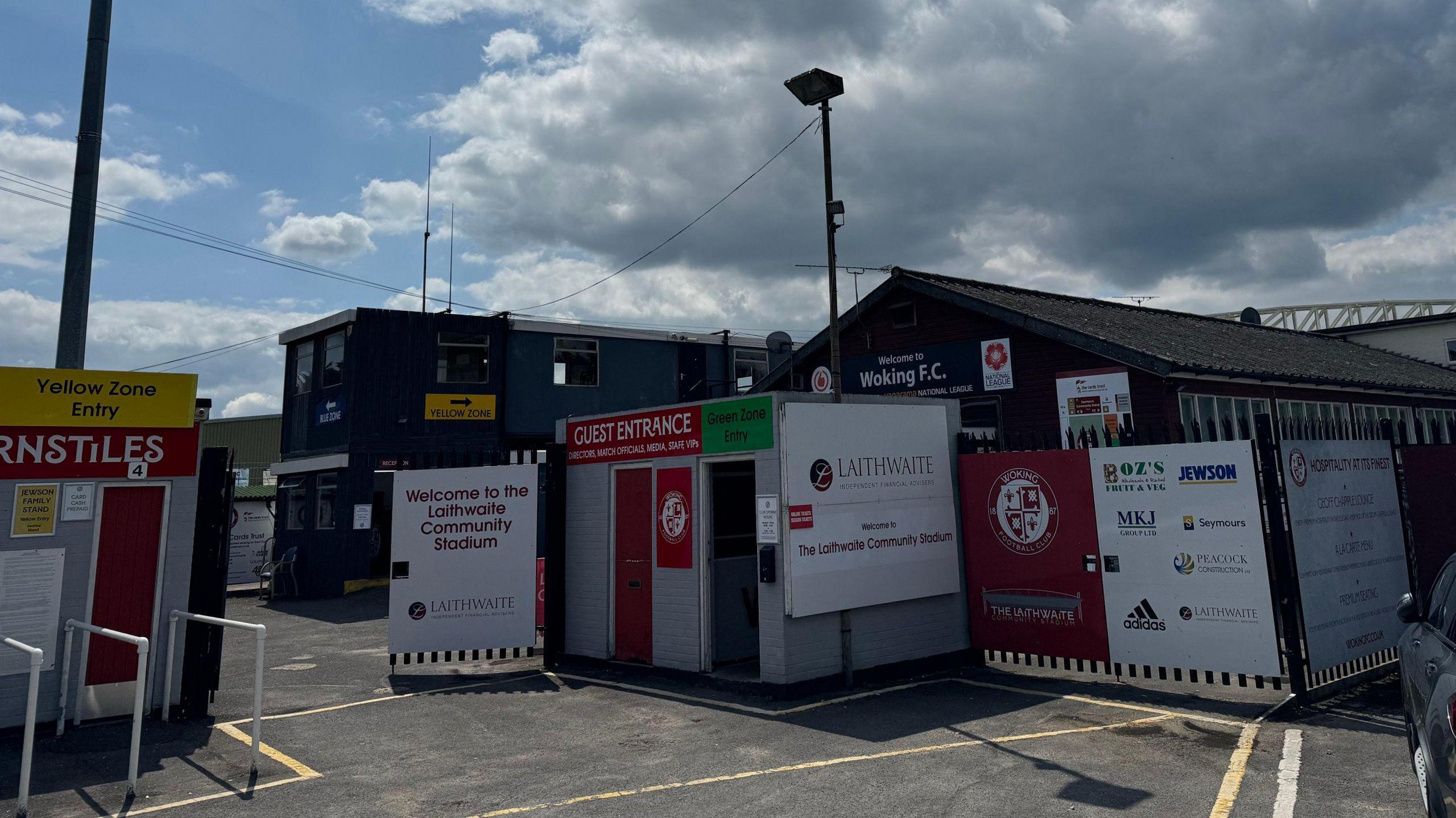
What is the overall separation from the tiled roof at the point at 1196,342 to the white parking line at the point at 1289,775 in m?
8.44

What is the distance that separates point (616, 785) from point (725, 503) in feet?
16.6

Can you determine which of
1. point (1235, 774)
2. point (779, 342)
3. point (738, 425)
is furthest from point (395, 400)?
point (1235, 774)

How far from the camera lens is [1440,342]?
30.1m

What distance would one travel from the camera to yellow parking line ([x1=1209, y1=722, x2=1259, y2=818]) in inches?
231

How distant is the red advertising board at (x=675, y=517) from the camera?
1072 cm

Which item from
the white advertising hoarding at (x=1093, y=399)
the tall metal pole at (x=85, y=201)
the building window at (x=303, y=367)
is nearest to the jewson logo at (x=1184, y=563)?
the white advertising hoarding at (x=1093, y=399)

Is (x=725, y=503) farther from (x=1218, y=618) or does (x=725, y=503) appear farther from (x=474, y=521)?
(x=1218, y=618)

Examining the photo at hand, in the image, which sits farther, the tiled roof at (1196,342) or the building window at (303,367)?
the building window at (303,367)

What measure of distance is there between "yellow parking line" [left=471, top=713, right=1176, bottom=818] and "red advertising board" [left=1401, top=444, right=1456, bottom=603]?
4.43m

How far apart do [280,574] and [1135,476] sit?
74.8 ft

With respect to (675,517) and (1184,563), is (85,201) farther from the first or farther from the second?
(1184,563)

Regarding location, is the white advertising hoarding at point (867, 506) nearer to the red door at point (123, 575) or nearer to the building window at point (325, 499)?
the red door at point (123, 575)

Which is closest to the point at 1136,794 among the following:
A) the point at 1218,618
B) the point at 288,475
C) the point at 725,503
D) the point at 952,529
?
the point at 1218,618

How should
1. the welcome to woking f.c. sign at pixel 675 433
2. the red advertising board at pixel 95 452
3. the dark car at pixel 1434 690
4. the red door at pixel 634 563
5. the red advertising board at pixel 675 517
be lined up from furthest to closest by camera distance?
1. the red door at pixel 634 563
2. the red advertising board at pixel 675 517
3. the welcome to woking f.c. sign at pixel 675 433
4. the red advertising board at pixel 95 452
5. the dark car at pixel 1434 690
